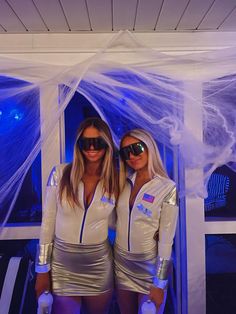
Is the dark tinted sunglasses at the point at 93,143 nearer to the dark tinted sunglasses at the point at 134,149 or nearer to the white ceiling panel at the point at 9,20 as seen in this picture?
the dark tinted sunglasses at the point at 134,149

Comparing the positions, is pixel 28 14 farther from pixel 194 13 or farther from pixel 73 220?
pixel 73 220

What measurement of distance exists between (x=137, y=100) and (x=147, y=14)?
471 millimetres

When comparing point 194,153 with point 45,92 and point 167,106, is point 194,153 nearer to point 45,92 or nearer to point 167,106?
point 167,106

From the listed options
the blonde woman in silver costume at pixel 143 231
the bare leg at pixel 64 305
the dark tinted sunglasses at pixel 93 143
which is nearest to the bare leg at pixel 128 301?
the blonde woman in silver costume at pixel 143 231

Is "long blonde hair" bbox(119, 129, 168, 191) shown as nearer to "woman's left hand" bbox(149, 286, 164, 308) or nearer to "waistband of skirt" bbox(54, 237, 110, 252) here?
"waistband of skirt" bbox(54, 237, 110, 252)

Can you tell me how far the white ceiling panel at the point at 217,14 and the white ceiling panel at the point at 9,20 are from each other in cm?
105

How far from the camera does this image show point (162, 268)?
4.59 feet

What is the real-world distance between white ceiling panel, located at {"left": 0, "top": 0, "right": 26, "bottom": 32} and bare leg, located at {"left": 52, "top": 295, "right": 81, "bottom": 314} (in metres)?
1.49

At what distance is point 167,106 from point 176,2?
51cm

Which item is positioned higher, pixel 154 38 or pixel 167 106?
pixel 154 38

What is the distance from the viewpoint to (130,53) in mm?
1633

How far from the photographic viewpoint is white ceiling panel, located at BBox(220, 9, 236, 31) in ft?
5.17

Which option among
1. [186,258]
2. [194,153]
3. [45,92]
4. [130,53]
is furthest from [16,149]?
[186,258]

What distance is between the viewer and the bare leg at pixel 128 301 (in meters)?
1.46
